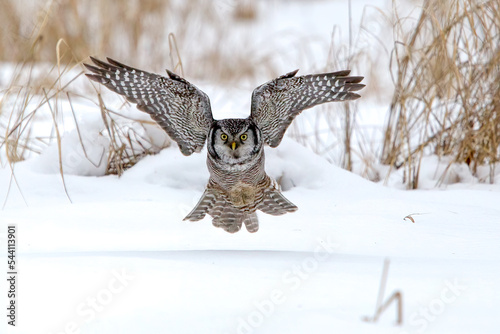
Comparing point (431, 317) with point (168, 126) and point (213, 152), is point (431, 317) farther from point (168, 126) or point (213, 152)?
point (168, 126)

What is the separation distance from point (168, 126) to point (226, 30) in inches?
252

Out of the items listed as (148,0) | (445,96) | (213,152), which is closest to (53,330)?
(213,152)

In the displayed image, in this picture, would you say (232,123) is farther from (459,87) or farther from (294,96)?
(459,87)

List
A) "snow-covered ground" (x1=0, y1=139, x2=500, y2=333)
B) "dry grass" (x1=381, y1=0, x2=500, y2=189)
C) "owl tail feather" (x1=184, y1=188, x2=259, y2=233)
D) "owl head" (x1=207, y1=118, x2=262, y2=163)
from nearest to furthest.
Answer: "snow-covered ground" (x1=0, y1=139, x2=500, y2=333)
"owl head" (x1=207, y1=118, x2=262, y2=163)
"owl tail feather" (x1=184, y1=188, x2=259, y2=233)
"dry grass" (x1=381, y1=0, x2=500, y2=189)

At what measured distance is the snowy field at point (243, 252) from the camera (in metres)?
2.11

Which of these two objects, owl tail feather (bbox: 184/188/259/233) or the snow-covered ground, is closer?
the snow-covered ground

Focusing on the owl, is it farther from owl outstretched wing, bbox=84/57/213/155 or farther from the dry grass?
the dry grass

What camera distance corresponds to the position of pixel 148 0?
346 inches

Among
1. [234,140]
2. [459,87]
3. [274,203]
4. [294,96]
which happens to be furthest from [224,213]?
[459,87]

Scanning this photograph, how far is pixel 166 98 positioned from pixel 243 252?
1001 millimetres

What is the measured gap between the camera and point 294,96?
3533 mm

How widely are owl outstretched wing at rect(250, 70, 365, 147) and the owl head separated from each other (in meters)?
0.14

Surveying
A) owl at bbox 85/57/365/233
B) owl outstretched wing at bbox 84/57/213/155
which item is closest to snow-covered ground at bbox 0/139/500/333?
owl at bbox 85/57/365/233

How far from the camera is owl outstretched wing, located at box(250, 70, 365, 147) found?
3.44 meters
